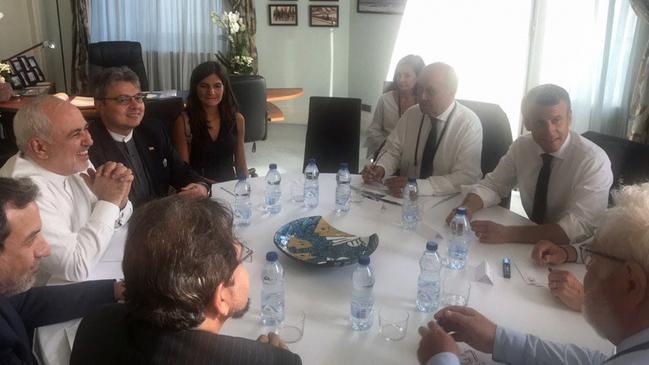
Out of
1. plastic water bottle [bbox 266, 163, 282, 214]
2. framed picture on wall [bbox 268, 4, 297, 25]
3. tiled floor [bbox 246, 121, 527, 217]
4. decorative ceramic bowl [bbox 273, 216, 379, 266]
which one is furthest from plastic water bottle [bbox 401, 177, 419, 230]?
framed picture on wall [bbox 268, 4, 297, 25]

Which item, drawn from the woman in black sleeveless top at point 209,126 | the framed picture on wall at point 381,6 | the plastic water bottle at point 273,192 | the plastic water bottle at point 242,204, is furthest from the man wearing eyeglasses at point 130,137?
the framed picture on wall at point 381,6

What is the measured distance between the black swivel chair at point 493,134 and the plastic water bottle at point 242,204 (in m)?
1.50

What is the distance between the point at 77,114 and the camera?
1.96 metres

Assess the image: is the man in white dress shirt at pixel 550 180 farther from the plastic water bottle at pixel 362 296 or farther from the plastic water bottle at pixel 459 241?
the plastic water bottle at pixel 362 296

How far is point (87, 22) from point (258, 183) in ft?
15.4

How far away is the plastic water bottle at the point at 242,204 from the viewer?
2195 mm

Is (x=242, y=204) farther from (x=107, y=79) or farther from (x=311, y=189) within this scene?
(x=107, y=79)

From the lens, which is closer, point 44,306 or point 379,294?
point 44,306

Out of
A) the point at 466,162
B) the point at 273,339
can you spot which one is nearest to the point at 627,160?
the point at 466,162

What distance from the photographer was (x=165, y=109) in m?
3.62

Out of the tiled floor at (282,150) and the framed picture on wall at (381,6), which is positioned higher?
the framed picture on wall at (381,6)

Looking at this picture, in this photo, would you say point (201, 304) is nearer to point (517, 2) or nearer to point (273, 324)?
point (273, 324)

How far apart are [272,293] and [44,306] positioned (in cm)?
64

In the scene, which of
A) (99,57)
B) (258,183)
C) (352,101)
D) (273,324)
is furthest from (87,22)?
(273,324)
